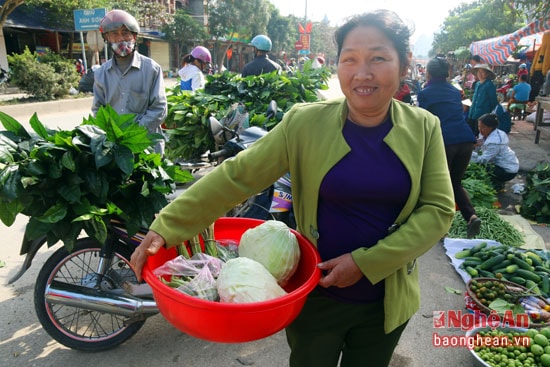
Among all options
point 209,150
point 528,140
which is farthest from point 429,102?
point 528,140

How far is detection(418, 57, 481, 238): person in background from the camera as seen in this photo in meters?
4.38

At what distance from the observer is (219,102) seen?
5.04m

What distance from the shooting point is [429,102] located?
15.1ft

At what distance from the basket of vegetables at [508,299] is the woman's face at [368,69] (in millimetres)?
2307

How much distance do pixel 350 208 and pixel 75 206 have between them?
1.50 meters

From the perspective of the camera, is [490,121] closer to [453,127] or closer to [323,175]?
[453,127]

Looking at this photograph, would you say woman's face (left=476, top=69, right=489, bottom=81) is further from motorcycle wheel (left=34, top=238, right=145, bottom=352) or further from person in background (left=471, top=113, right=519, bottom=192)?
motorcycle wheel (left=34, top=238, right=145, bottom=352)

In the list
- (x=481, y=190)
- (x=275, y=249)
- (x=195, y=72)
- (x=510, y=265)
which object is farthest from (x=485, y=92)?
(x=275, y=249)

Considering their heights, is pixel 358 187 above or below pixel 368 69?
below

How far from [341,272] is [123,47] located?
2934 mm

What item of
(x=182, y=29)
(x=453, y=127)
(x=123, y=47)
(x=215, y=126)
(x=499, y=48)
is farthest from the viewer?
(x=182, y=29)

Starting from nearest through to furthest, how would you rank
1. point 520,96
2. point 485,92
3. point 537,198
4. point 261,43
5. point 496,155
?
point 537,198 < point 496,155 < point 261,43 < point 485,92 < point 520,96

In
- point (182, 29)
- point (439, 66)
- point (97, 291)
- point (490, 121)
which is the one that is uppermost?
point (182, 29)

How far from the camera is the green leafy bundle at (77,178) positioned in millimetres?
2082
